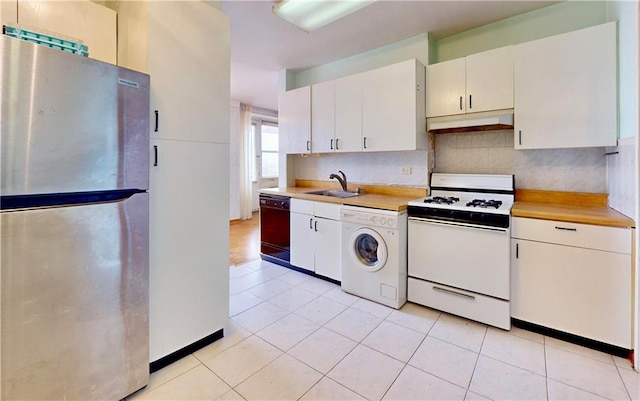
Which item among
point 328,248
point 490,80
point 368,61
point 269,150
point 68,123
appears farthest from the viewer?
point 269,150

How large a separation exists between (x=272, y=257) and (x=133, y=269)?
2264 millimetres

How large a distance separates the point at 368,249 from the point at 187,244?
5.39ft

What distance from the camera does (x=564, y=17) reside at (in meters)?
2.38

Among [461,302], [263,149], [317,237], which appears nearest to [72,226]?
[317,237]

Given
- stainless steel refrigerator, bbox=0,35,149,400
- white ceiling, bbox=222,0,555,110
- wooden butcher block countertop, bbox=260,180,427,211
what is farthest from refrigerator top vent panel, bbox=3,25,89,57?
wooden butcher block countertop, bbox=260,180,427,211

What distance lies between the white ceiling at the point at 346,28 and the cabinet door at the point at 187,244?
1597 millimetres

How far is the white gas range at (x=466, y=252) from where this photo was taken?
210 centimetres

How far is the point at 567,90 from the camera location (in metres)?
2.12

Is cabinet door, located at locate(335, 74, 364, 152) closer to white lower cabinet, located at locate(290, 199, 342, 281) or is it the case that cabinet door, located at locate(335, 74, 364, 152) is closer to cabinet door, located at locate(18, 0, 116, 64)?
white lower cabinet, located at locate(290, 199, 342, 281)

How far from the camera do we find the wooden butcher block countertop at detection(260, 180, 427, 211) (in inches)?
101

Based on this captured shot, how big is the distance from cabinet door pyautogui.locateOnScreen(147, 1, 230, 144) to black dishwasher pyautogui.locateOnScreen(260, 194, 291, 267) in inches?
61.5

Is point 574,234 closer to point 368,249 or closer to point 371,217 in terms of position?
point 371,217

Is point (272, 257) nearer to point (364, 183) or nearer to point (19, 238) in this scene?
point (364, 183)

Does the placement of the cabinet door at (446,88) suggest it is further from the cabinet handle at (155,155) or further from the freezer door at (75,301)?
the freezer door at (75,301)
